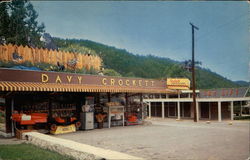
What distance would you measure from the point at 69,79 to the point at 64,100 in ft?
5.00

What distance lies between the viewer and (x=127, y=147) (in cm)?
785

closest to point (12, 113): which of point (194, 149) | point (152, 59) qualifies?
point (194, 149)

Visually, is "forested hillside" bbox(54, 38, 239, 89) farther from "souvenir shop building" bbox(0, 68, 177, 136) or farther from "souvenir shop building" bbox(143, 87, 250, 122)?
"souvenir shop building" bbox(0, 68, 177, 136)

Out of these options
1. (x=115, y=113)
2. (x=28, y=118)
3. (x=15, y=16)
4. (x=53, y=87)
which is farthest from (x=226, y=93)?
(x=15, y=16)

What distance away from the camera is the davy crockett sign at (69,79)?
1007 cm

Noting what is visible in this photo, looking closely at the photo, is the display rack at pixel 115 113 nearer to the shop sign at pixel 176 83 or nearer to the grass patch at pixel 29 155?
the shop sign at pixel 176 83

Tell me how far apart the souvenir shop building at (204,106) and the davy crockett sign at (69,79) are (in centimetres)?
877

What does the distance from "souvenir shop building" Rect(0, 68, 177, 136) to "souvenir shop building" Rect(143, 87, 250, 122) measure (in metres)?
8.91

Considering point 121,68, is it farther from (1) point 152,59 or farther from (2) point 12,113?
(2) point 12,113

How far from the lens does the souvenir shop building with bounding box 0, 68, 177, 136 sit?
414 inches

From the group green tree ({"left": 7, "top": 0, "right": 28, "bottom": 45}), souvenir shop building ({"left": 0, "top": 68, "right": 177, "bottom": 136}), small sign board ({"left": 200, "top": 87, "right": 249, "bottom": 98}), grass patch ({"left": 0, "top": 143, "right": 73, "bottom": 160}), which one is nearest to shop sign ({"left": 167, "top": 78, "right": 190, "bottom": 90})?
souvenir shop building ({"left": 0, "top": 68, "right": 177, "bottom": 136})

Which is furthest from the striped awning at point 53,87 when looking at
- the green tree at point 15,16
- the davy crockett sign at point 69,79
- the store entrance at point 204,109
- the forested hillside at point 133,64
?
the store entrance at point 204,109

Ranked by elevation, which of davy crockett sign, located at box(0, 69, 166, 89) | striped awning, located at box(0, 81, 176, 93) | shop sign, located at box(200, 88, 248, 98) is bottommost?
shop sign, located at box(200, 88, 248, 98)

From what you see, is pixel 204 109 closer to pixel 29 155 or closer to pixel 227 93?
pixel 227 93
